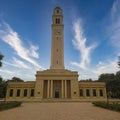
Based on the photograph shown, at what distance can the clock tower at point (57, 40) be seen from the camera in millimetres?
42312

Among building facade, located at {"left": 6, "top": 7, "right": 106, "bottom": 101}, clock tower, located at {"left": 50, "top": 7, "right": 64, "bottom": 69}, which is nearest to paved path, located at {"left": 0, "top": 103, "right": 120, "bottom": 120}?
building facade, located at {"left": 6, "top": 7, "right": 106, "bottom": 101}

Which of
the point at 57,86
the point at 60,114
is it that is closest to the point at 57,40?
the point at 57,86

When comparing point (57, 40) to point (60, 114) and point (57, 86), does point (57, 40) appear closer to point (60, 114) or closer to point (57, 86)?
point (57, 86)

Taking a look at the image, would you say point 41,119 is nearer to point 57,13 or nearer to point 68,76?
point 68,76

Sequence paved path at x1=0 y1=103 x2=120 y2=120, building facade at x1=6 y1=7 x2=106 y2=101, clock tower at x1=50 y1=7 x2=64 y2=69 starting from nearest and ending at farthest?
paved path at x1=0 y1=103 x2=120 y2=120, building facade at x1=6 y1=7 x2=106 y2=101, clock tower at x1=50 y1=7 x2=64 y2=69

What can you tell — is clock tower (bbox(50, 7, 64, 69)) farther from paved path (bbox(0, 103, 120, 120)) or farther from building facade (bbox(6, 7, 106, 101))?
paved path (bbox(0, 103, 120, 120))

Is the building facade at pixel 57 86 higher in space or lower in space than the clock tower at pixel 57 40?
lower

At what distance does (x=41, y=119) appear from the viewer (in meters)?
9.38

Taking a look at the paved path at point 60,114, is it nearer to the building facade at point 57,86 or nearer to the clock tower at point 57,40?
the building facade at point 57,86

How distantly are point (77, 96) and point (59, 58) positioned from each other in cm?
1292

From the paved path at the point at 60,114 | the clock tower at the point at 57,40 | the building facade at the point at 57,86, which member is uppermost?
the clock tower at the point at 57,40

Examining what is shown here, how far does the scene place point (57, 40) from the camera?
45156 mm

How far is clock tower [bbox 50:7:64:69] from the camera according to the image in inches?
1666

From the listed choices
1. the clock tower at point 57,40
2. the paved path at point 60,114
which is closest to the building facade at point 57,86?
the clock tower at point 57,40
